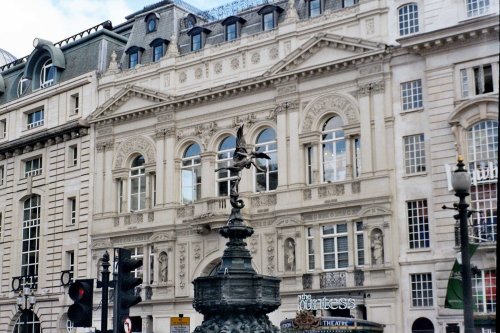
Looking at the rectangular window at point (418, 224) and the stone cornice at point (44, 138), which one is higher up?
the stone cornice at point (44, 138)

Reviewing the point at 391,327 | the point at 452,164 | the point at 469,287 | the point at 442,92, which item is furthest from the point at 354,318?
the point at 469,287

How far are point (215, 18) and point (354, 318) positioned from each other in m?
23.8

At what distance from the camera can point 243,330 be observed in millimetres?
16875

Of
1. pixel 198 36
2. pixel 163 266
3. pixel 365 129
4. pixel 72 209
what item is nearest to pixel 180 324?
pixel 163 266

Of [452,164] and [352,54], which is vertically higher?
[352,54]

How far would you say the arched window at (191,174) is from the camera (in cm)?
4867

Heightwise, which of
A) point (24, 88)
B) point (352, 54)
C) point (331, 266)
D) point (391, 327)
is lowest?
point (391, 327)

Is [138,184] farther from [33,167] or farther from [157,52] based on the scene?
[33,167]

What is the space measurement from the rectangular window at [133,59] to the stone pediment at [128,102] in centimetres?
247

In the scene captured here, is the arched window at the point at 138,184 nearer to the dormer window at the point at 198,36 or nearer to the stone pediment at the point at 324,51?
the dormer window at the point at 198,36

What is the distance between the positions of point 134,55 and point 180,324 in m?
18.0

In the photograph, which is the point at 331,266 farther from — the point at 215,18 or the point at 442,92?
the point at 215,18

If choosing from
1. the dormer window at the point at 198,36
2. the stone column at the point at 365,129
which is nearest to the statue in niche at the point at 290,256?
the stone column at the point at 365,129

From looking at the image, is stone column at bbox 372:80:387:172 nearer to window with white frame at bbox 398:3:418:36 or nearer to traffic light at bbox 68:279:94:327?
window with white frame at bbox 398:3:418:36
